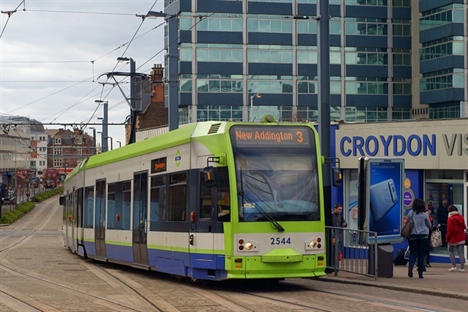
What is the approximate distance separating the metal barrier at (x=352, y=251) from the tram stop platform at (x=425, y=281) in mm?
198

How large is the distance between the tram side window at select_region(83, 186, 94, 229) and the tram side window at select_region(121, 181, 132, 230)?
427 cm

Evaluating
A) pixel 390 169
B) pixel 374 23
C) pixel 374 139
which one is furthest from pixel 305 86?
pixel 390 169

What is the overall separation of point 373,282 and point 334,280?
3.82 feet

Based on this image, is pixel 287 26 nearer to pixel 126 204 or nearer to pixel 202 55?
pixel 202 55

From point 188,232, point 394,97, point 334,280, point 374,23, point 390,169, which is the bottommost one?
point 334,280

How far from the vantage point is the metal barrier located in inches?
718

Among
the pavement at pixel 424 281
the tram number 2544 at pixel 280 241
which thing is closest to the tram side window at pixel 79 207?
the pavement at pixel 424 281

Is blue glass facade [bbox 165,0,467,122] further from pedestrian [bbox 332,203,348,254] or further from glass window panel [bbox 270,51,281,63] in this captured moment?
pedestrian [bbox 332,203,348,254]

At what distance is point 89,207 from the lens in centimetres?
2519

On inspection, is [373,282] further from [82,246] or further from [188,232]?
[82,246]

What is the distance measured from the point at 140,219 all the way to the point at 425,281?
6.29m

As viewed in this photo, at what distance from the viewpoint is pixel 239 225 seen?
1487 centimetres

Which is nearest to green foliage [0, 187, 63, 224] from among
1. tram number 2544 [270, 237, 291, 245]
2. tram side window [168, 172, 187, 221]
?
tram side window [168, 172, 187, 221]

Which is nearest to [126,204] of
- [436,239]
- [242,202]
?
[242,202]
